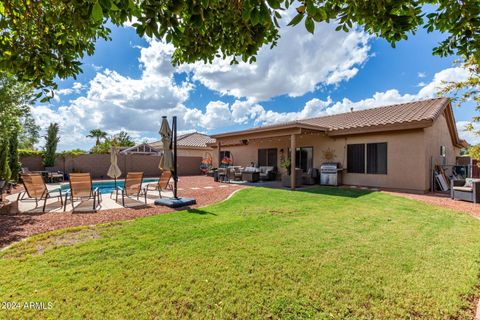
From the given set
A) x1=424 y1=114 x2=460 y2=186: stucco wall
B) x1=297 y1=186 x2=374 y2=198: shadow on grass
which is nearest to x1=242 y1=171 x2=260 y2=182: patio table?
x1=297 y1=186 x2=374 y2=198: shadow on grass

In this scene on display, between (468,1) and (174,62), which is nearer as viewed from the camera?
(468,1)

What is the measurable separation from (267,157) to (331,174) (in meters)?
5.93

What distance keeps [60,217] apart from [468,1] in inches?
341

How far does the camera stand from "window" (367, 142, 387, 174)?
11.9 m

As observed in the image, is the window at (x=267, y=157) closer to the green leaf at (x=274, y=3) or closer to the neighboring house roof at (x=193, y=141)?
the neighboring house roof at (x=193, y=141)

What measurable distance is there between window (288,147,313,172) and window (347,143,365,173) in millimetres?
2467

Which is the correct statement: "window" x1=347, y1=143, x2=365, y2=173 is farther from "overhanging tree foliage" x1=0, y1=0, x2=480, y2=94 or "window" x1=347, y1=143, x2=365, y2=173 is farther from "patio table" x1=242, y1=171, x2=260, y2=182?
"overhanging tree foliage" x1=0, y1=0, x2=480, y2=94

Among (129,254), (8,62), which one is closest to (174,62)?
(8,62)

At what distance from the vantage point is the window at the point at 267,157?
17594mm

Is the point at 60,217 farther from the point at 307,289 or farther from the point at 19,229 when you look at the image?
the point at 307,289

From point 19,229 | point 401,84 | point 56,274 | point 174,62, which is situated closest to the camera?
point 56,274

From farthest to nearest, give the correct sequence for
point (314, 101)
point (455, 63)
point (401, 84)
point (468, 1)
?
point (314, 101) < point (401, 84) < point (455, 63) < point (468, 1)

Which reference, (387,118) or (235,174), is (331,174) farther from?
(235,174)

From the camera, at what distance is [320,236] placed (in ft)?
15.3
